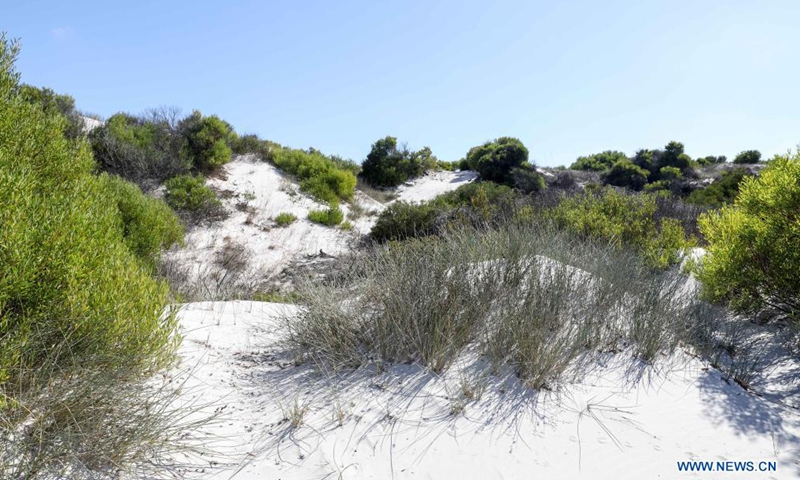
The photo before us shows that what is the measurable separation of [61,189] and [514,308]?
169 inches

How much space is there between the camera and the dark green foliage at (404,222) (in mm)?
11969

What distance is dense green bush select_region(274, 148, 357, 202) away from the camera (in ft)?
50.0

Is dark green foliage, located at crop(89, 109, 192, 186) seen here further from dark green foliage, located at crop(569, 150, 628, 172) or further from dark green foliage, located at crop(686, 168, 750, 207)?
dark green foliage, located at crop(569, 150, 628, 172)

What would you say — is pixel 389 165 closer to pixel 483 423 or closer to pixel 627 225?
pixel 627 225

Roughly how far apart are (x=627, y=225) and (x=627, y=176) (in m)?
13.0

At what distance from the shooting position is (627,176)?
19500mm

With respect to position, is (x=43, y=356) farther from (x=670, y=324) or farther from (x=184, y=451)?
(x=670, y=324)

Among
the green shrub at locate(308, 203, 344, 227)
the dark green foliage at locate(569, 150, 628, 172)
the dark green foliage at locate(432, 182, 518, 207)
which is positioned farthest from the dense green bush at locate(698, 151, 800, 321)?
the dark green foliage at locate(569, 150, 628, 172)

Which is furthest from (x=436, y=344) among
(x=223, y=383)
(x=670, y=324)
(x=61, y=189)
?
(x=61, y=189)

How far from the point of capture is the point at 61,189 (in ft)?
13.0

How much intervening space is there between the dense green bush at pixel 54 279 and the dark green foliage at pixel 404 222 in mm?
8356

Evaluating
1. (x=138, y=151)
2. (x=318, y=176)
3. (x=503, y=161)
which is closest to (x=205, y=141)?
(x=138, y=151)

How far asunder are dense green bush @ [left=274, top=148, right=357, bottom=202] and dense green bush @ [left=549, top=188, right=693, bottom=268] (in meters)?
8.17

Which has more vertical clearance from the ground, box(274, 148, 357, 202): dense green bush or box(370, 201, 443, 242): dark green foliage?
box(274, 148, 357, 202): dense green bush
